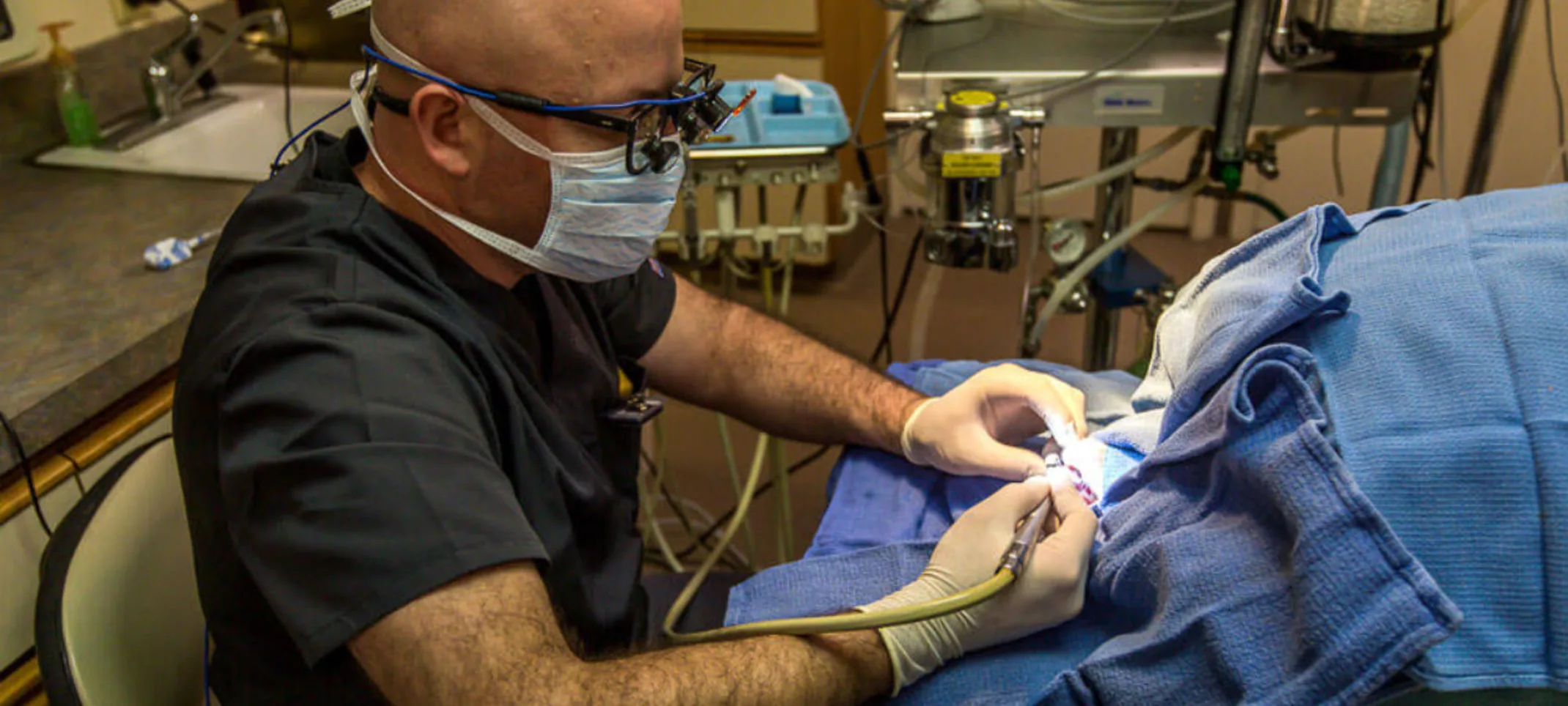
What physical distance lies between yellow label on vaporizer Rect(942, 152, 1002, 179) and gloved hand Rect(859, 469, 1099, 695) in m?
0.54

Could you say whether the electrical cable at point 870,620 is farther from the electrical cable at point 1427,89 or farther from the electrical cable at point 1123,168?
the electrical cable at point 1427,89

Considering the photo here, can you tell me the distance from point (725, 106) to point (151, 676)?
757 millimetres

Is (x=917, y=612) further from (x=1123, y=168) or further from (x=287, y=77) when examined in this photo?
(x=287, y=77)

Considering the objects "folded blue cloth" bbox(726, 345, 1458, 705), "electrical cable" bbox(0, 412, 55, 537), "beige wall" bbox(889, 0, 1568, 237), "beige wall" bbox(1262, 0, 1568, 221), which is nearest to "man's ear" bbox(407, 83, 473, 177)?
"folded blue cloth" bbox(726, 345, 1458, 705)

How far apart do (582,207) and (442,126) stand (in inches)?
5.3

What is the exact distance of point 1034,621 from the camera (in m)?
0.90

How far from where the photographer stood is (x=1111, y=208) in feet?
5.55

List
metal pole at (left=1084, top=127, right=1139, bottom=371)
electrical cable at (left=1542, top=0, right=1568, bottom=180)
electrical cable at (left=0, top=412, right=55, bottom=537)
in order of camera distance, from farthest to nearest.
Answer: electrical cable at (left=1542, top=0, right=1568, bottom=180)
metal pole at (left=1084, top=127, right=1139, bottom=371)
electrical cable at (left=0, top=412, right=55, bottom=537)

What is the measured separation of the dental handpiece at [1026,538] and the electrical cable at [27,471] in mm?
977

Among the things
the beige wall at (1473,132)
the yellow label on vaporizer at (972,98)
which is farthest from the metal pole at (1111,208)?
the beige wall at (1473,132)

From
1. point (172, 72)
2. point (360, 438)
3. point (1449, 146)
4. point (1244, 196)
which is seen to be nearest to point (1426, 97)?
point (1244, 196)

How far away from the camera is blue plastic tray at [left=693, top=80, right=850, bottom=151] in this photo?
4.91 ft

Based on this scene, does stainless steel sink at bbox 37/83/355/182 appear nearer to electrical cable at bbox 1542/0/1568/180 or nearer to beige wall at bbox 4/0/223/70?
beige wall at bbox 4/0/223/70

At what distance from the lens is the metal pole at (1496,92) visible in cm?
144
